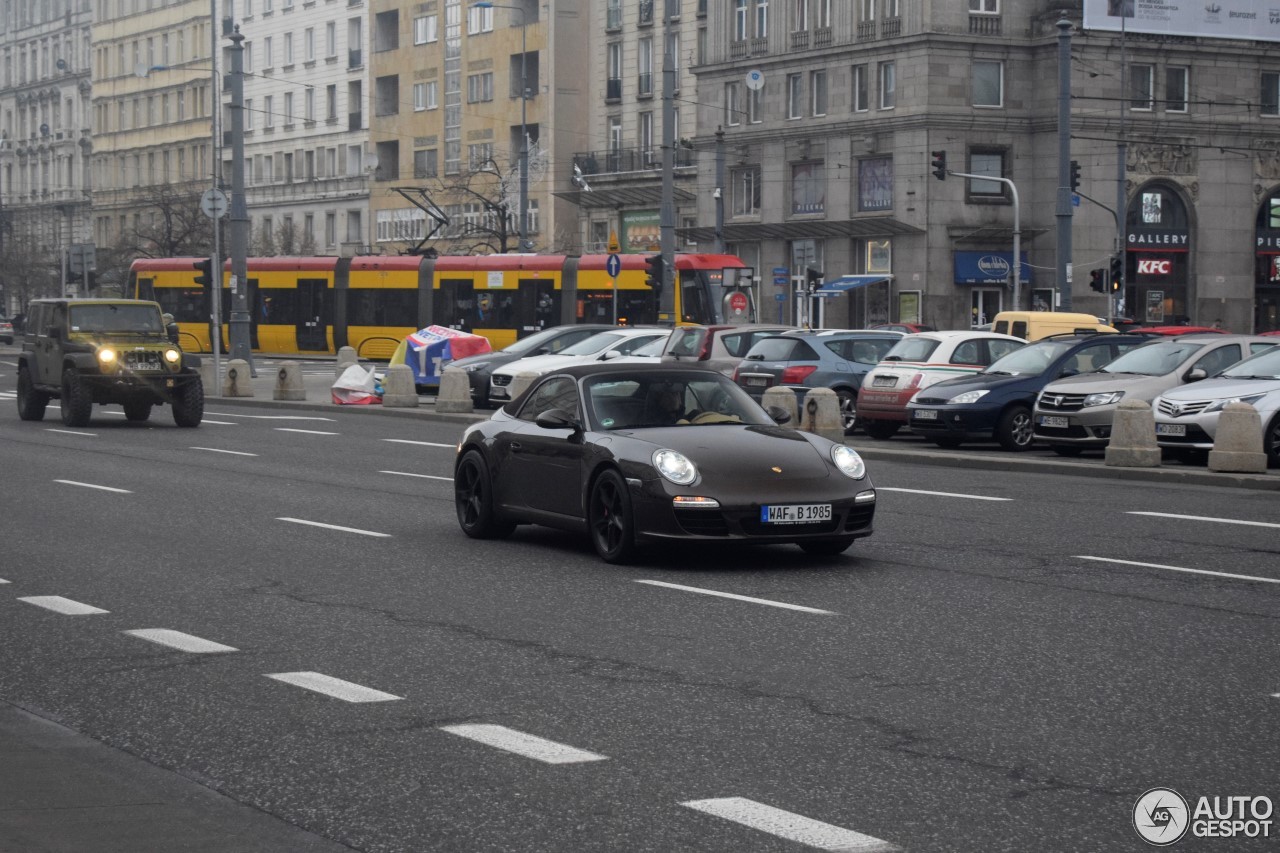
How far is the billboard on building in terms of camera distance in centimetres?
6425

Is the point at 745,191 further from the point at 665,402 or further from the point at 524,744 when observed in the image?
the point at 524,744

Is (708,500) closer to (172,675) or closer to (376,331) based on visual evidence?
(172,675)

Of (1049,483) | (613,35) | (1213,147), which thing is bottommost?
(1049,483)

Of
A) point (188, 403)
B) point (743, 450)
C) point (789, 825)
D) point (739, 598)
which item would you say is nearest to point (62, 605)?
point (739, 598)

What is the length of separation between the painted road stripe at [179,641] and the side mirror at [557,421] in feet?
12.9

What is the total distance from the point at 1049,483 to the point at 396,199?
260ft

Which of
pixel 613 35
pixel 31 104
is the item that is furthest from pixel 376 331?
pixel 31 104

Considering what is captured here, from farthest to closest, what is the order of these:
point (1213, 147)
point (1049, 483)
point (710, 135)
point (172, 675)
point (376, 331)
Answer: point (710, 135) → point (1213, 147) → point (376, 331) → point (1049, 483) → point (172, 675)

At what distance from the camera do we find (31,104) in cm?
13462

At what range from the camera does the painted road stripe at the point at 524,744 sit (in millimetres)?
6969

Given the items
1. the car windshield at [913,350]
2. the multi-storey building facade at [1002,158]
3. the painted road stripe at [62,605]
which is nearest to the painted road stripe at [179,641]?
the painted road stripe at [62,605]

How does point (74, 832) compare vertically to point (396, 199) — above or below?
below

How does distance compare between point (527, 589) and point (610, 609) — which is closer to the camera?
point (610, 609)

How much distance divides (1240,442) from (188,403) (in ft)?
52.1
